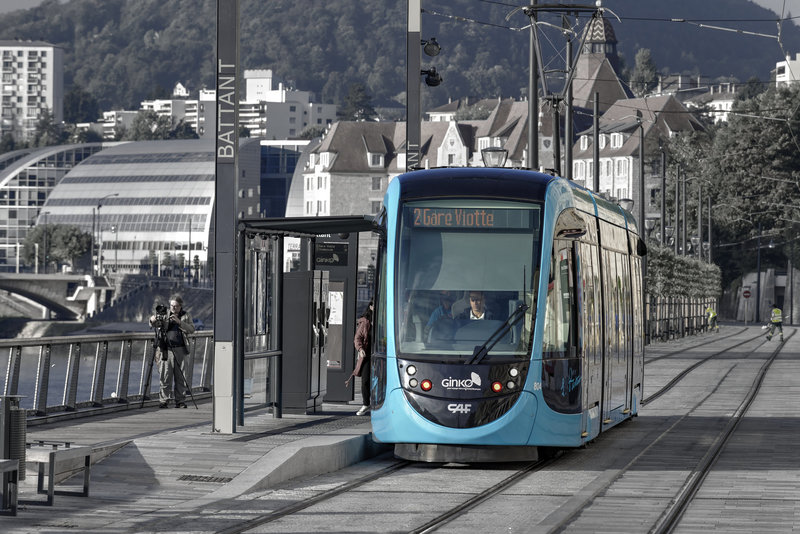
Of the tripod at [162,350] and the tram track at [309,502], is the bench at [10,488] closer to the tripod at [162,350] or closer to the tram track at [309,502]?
the tram track at [309,502]

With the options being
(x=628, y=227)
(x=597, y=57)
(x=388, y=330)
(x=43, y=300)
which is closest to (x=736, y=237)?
(x=43, y=300)

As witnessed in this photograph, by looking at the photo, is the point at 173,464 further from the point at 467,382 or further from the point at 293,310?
the point at 293,310

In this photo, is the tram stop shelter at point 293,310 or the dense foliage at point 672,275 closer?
the tram stop shelter at point 293,310

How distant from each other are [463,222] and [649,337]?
4754 cm

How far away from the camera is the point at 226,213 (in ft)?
59.1

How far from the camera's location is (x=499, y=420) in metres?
15.9

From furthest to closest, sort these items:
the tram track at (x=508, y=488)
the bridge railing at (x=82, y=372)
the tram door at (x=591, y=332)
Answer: the bridge railing at (x=82, y=372)
the tram door at (x=591, y=332)
the tram track at (x=508, y=488)

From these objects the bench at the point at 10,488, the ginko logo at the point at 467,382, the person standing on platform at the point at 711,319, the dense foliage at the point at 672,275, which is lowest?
the bench at the point at 10,488

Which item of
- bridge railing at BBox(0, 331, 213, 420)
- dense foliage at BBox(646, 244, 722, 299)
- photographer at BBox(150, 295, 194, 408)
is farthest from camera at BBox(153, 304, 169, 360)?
dense foliage at BBox(646, 244, 722, 299)

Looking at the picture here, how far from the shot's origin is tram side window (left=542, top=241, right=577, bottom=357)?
16.4 m

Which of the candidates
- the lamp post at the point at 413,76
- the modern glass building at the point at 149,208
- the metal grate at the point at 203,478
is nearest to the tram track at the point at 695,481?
the metal grate at the point at 203,478

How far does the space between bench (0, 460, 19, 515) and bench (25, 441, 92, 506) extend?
2.43 feet

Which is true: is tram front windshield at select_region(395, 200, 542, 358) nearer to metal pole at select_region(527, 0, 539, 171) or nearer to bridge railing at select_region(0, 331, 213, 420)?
bridge railing at select_region(0, 331, 213, 420)

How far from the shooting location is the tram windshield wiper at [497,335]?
15.9 m
